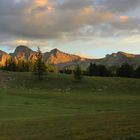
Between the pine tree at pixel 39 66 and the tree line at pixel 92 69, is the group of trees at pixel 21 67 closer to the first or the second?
the tree line at pixel 92 69

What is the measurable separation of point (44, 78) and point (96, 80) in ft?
58.1

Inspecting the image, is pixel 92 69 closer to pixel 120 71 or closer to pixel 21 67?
pixel 120 71

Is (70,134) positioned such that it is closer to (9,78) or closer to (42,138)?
(42,138)

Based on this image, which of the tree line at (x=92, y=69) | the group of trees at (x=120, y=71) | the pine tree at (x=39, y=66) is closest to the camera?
the pine tree at (x=39, y=66)

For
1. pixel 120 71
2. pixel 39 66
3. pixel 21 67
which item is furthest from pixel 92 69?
pixel 39 66

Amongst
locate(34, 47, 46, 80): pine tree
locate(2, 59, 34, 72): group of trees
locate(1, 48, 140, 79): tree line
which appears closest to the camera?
locate(34, 47, 46, 80): pine tree

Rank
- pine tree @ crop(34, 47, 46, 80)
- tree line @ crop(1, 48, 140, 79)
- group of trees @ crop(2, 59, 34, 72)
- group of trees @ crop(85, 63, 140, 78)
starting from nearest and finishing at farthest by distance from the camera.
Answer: pine tree @ crop(34, 47, 46, 80), tree line @ crop(1, 48, 140, 79), group of trees @ crop(85, 63, 140, 78), group of trees @ crop(2, 59, 34, 72)

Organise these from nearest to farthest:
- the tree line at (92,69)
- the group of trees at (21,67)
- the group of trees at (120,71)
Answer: the tree line at (92,69)
the group of trees at (120,71)
the group of trees at (21,67)

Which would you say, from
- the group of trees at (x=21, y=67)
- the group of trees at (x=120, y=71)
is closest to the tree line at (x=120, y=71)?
the group of trees at (x=120, y=71)

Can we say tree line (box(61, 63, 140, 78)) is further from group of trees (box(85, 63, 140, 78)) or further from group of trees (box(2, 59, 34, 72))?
group of trees (box(2, 59, 34, 72))

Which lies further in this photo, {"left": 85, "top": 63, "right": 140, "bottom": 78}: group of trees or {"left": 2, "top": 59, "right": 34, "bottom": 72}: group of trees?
{"left": 2, "top": 59, "right": 34, "bottom": 72}: group of trees

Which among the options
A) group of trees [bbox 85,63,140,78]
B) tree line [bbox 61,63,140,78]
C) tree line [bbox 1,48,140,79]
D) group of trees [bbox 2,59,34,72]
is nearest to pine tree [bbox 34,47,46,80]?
tree line [bbox 1,48,140,79]

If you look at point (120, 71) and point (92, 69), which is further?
point (92, 69)

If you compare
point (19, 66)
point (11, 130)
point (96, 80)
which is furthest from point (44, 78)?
point (11, 130)
